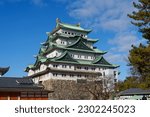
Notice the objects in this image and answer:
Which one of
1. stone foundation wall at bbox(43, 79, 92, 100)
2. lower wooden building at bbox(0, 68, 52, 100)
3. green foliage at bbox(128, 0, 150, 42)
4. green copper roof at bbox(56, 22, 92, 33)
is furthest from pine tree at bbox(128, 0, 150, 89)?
green copper roof at bbox(56, 22, 92, 33)

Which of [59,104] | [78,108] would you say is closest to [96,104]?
[78,108]

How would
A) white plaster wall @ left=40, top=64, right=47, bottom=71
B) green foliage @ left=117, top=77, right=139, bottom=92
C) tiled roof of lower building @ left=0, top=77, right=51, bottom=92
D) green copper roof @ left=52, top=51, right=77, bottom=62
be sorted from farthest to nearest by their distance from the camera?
white plaster wall @ left=40, top=64, right=47, bottom=71, green copper roof @ left=52, top=51, right=77, bottom=62, green foliage @ left=117, top=77, right=139, bottom=92, tiled roof of lower building @ left=0, top=77, right=51, bottom=92

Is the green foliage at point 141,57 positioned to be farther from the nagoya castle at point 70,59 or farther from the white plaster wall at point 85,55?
the white plaster wall at point 85,55

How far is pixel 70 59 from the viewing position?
54406mm

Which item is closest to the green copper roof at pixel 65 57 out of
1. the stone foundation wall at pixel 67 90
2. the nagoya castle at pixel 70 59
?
the nagoya castle at pixel 70 59

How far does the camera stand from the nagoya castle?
5297 centimetres

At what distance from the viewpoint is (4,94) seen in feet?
105

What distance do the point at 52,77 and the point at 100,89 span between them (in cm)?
996

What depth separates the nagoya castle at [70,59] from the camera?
52969mm

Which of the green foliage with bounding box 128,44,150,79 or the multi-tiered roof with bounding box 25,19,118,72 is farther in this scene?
the multi-tiered roof with bounding box 25,19,118,72

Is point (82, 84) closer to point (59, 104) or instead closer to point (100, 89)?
point (100, 89)

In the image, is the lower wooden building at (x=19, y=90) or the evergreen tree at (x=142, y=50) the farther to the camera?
the lower wooden building at (x=19, y=90)

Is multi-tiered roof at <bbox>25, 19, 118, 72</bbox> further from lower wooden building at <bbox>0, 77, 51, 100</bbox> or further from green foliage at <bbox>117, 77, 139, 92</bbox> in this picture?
lower wooden building at <bbox>0, 77, 51, 100</bbox>

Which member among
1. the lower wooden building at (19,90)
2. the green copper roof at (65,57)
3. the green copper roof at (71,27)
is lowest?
Result: the lower wooden building at (19,90)
